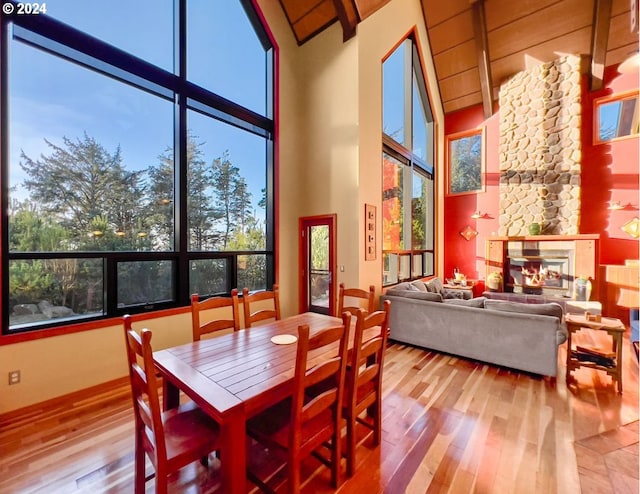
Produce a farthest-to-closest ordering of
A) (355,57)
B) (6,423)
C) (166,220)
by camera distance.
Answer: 1. (355,57)
2. (166,220)
3. (6,423)

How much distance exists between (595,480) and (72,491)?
10.4 ft

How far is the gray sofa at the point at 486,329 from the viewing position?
2.99 meters

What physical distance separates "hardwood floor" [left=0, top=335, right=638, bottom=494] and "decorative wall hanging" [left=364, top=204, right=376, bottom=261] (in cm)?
201

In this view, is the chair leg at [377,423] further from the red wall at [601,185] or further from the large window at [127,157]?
the red wall at [601,185]

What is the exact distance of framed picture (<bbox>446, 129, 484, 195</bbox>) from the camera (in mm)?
7316

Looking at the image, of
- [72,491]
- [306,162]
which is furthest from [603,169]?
[72,491]

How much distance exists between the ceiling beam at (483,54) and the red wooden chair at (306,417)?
23.8 ft

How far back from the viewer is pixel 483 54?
6203 millimetres

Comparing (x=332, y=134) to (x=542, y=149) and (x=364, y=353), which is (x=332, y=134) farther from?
(x=542, y=149)

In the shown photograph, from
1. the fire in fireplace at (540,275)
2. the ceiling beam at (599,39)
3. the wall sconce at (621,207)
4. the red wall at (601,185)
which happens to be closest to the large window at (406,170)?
the red wall at (601,185)

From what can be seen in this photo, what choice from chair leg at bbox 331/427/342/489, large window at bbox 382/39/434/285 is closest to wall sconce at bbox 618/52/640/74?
large window at bbox 382/39/434/285

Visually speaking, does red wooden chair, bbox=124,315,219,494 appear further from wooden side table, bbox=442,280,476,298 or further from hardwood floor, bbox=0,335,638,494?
wooden side table, bbox=442,280,476,298

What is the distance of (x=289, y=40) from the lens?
491 centimetres

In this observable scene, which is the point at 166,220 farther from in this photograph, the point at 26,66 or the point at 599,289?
Answer: the point at 599,289
